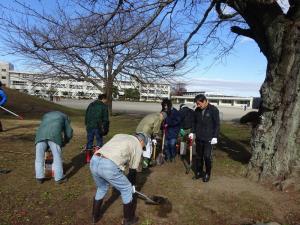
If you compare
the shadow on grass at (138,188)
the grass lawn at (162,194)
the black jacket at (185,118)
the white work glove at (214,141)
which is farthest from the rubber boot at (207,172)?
the black jacket at (185,118)

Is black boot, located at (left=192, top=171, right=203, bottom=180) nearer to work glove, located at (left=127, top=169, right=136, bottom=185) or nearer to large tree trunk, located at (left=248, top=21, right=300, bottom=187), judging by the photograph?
large tree trunk, located at (left=248, top=21, right=300, bottom=187)

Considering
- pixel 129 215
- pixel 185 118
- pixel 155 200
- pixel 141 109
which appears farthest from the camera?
pixel 141 109

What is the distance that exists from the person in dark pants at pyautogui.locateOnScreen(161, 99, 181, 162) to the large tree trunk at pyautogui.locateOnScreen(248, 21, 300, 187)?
2.28 metres

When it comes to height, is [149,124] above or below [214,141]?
above

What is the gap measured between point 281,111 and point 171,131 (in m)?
2.94

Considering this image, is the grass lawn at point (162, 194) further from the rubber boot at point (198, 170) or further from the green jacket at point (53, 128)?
the green jacket at point (53, 128)

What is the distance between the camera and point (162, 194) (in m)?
6.69

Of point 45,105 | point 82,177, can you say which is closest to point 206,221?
point 82,177

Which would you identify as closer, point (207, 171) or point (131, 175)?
point (131, 175)

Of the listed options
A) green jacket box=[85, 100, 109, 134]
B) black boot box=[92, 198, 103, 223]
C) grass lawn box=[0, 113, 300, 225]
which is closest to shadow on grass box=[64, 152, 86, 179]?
→ grass lawn box=[0, 113, 300, 225]

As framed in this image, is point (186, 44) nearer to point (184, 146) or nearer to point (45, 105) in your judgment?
point (184, 146)

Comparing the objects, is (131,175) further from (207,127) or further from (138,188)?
(207,127)

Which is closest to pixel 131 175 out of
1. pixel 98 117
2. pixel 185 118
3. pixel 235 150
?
pixel 98 117

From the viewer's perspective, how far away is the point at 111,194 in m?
6.53
